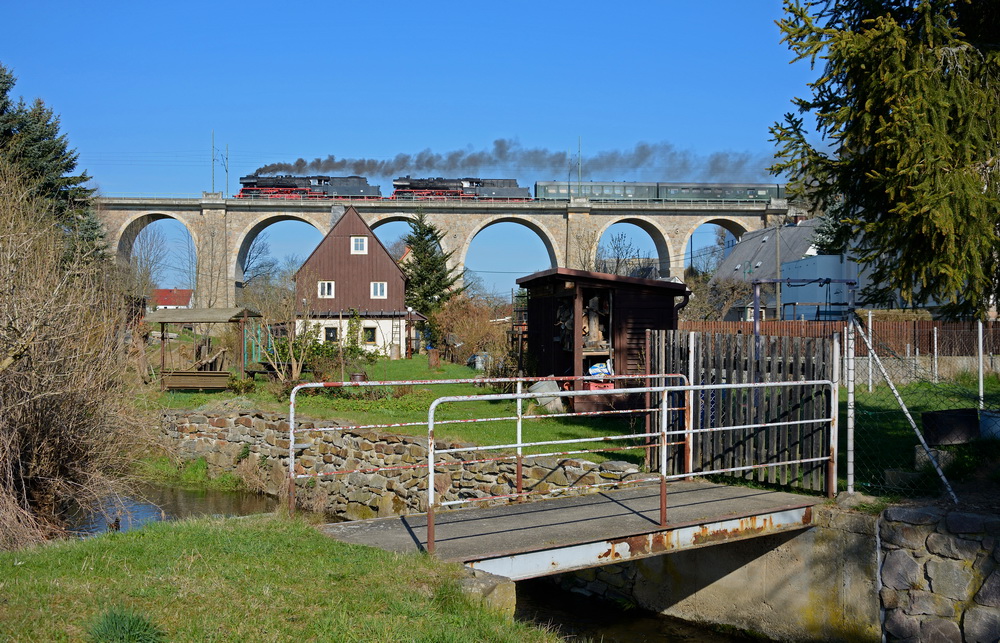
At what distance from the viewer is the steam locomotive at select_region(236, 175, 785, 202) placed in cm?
5731

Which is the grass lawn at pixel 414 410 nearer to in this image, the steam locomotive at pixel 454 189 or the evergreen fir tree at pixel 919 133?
the evergreen fir tree at pixel 919 133

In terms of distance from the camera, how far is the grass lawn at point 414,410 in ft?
40.2

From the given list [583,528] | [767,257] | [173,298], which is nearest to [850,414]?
[583,528]

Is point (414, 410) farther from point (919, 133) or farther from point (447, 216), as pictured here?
point (447, 216)

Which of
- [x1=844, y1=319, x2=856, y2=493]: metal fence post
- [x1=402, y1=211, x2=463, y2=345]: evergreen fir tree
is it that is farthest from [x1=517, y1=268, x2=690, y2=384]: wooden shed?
[x1=402, y1=211, x2=463, y2=345]: evergreen fir tree

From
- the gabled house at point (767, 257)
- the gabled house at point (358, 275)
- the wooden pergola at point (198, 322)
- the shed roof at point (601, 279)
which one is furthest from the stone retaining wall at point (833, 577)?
the gabled house at point (358, 275)

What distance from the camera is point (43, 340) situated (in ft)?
27.4

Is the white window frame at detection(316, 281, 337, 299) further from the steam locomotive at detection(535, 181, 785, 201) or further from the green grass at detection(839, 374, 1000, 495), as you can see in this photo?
the green grass at detection(839, 374, 1000, 495)

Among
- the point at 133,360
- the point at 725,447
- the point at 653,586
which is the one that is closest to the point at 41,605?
the point at 653,586

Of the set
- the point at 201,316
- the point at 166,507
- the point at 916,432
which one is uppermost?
the point at 201,316

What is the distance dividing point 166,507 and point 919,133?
40.1 feet

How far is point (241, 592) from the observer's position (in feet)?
14.3

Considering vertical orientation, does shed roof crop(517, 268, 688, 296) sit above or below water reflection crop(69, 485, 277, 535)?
above

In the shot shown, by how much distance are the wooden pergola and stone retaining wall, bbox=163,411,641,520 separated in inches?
142
